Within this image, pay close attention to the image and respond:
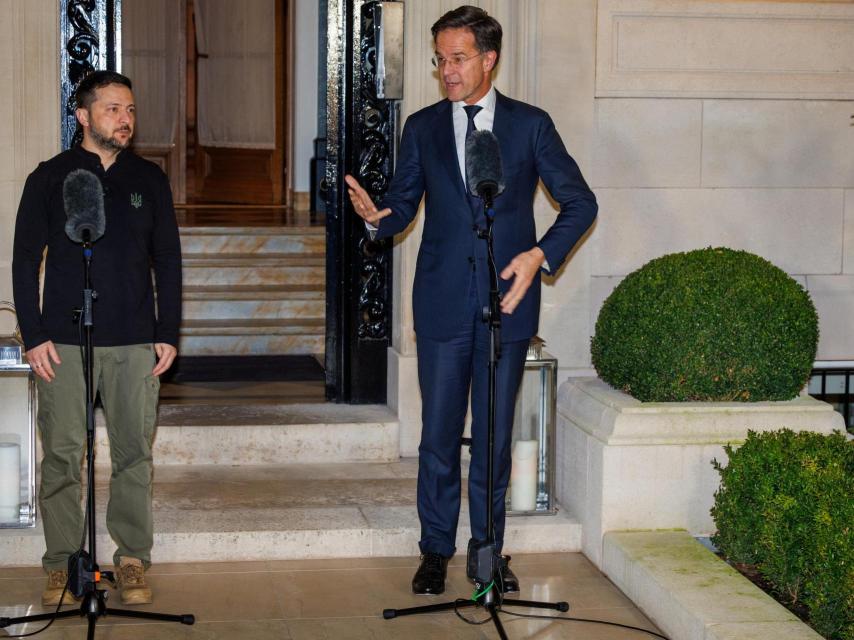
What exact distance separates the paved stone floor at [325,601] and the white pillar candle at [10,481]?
264mm

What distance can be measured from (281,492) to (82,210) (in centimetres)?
226

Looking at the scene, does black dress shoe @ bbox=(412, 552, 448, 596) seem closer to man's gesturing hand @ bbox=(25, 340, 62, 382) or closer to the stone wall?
man's gesturing hand @ bbox=(25, 340, 62, 382)

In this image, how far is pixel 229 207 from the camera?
1434 centimetres

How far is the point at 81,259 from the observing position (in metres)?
4.65

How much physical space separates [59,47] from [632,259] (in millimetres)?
3277

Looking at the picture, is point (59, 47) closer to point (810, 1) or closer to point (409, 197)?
point (409, 197)

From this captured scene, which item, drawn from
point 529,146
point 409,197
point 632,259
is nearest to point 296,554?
point 409,197

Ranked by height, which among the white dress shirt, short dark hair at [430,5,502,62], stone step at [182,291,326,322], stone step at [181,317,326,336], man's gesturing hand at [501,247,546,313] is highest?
short dark hair at [430,5,502,62]

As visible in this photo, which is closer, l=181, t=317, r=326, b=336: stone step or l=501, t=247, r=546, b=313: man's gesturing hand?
l=501, t=247, r=546, b=313: man's gesturing hand

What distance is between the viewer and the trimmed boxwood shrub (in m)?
4.24

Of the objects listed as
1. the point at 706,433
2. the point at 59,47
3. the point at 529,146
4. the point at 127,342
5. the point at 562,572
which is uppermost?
the point at 59,47

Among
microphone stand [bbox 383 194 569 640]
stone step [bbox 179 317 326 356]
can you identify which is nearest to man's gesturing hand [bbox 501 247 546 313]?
microphone stand [bbox 383 194 569 640]

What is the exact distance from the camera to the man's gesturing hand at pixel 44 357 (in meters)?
4.63

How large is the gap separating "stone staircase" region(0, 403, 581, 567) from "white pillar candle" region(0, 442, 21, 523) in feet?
0.28
